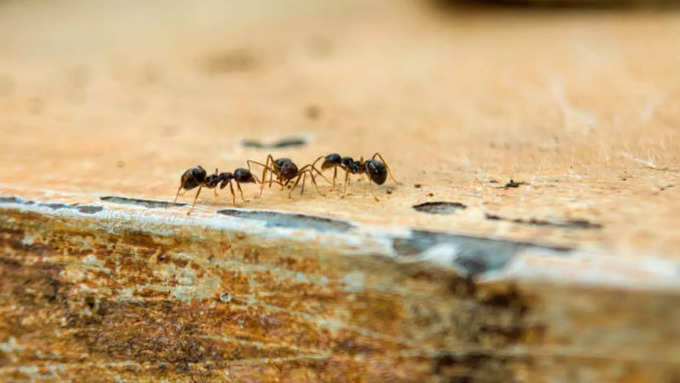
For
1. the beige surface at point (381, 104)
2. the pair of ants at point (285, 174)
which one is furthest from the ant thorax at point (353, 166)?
the beige surface at point (381, 104)

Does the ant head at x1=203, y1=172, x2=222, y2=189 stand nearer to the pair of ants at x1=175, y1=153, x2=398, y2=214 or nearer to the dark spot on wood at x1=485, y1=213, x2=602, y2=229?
the pair of ants at x1=175, y1=153, x2=398, y2=214

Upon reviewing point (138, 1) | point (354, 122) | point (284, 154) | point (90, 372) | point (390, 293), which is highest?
point (138, 1)

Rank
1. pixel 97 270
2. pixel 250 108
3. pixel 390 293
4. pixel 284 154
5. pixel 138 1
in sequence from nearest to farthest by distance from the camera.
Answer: pixel 390 293 < pixel 97 270 < pixel 284 154 < pixel 250 108 < pixel 138 1

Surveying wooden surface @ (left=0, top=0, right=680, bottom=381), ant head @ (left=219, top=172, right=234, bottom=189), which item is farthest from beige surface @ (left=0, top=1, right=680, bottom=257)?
ant head @ (left=219, top=172, right=234, bottom=189)

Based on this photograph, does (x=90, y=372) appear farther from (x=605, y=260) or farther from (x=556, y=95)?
(x=556, y=95)

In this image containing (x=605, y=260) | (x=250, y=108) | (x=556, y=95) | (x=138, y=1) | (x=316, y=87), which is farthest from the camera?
(x=138, y=1)

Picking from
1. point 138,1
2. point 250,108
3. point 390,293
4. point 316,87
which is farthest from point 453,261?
point 138,1

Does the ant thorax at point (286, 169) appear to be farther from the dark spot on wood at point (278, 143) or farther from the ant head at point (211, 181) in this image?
the dark spot on wood at point (278, 143)

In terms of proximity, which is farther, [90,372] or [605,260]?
[90,372]
